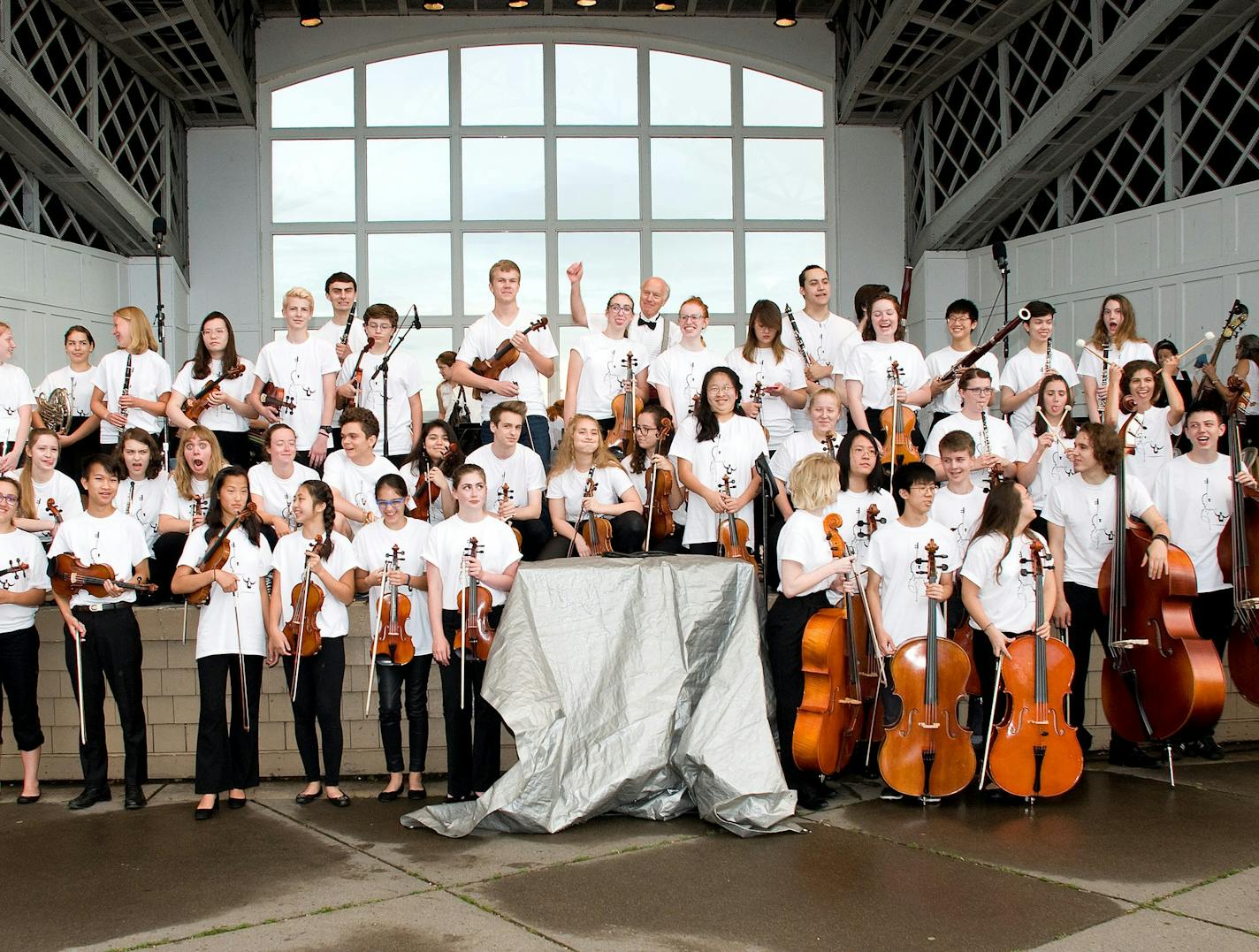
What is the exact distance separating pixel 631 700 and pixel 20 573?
2.92 meters

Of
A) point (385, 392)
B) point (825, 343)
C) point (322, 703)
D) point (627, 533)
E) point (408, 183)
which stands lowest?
point (322, 703)

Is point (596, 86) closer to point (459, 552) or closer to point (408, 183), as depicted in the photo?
point (408, 183)

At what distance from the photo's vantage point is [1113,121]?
11578 mm

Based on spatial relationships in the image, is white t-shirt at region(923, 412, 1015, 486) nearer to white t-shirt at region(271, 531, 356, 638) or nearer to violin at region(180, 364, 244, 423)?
white t-shirt at region(271, 531, 356, 638)

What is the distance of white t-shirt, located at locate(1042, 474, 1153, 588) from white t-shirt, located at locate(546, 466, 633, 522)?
2172 mm

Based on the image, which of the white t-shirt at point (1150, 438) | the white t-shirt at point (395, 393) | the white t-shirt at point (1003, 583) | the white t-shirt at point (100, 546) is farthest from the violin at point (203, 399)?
the white t-shirt at point (1150, 438)

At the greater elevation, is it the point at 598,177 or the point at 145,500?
the point at 598,177

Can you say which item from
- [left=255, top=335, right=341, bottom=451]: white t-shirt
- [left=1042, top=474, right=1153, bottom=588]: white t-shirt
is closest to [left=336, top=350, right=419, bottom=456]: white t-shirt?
[left=255, top=335, right=341, bottom=451]: white t-shirt

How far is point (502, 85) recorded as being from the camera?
568 inches

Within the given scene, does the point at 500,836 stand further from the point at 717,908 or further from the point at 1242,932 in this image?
the point at 1242,932

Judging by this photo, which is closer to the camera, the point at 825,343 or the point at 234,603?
the point at 234,603

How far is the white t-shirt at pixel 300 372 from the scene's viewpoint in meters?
7.09

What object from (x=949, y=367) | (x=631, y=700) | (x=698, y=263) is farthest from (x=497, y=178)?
(x=631, y=700)

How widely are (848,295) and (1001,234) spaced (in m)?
1.89
